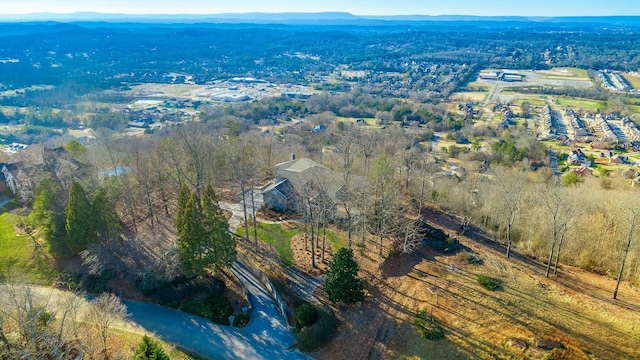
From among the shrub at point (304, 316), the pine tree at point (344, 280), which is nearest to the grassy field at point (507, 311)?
the pine tree at point (344, 280)

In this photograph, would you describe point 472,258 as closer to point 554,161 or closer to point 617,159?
point 554,161

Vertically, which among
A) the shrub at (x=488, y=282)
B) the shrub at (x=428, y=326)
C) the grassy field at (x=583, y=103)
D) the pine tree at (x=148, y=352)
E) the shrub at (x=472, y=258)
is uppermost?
the pine tree at (x=148, y=352)

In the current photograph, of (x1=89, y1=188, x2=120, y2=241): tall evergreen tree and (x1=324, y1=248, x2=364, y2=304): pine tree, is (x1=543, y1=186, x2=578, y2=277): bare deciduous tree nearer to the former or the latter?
(x1=324, y1=248, x2=364, y2=304): pine tree

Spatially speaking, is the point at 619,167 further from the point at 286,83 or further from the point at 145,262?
the point at 286,83

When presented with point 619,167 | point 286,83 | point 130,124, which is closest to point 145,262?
point 130,124

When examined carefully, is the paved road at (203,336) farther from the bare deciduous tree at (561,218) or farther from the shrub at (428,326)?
the bare deciduous tree at (561,218)
